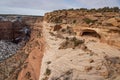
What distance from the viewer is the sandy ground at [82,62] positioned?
12.0m

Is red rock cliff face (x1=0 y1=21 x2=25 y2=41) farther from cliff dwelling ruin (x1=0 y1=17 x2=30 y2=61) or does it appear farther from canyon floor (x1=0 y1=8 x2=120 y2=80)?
canyon floor (x1=0 y1=8 x2=120 y2=80)

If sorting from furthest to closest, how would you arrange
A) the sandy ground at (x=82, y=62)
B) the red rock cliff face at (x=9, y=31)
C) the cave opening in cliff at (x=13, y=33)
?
the red rock cliff face at (x=9, y=31)
the cave opening in cliff at (x=13, y=33)
the sandy ground at (x=82, y=62)

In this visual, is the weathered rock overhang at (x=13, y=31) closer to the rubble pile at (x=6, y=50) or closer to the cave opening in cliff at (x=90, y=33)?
the rubble pile at (x=6, y=50)

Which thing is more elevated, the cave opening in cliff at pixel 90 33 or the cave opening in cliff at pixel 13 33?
the cave opening in cliff at pixel 90 33

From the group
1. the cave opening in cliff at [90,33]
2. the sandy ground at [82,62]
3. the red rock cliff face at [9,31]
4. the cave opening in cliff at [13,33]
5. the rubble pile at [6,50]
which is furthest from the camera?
the red rock cliff face at [9,31]

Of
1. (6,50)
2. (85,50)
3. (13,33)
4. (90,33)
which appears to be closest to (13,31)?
(13,33)

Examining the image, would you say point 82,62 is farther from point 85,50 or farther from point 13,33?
point 13,33

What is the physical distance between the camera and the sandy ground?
39.3 feet

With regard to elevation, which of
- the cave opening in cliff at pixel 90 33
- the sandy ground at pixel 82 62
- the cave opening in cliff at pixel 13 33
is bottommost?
the cave opening in cliff at pixel 13 33

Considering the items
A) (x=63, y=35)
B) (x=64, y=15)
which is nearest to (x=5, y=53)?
(x=64, y=15)

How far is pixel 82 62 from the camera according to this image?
13383mm

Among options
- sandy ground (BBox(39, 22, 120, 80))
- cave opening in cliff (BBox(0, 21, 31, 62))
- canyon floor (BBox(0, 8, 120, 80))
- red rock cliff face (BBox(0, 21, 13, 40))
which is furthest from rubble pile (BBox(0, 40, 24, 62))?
sandy ground (BBox(39, 22, 120, 80))

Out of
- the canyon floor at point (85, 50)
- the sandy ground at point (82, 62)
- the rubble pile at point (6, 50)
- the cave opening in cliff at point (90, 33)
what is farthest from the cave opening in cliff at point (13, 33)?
the sandy ground at point (82, 62)

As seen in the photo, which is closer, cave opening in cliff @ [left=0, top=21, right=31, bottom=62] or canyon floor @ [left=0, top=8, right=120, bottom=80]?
canyon floor @ [left=0, top=8, right=120, bottom=80]
